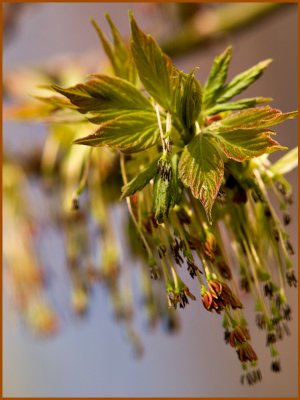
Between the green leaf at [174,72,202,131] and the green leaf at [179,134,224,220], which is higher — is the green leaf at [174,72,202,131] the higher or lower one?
the higher one

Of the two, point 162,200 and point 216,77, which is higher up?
point 216,77

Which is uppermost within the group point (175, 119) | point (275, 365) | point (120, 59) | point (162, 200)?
point (120, 59)

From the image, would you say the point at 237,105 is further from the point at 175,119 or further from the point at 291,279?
the point at 291,279

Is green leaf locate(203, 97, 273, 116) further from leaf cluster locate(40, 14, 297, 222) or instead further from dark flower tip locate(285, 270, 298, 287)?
dark flower tip locate(285, 270, 298, 287)

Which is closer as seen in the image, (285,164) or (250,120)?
(250,120)

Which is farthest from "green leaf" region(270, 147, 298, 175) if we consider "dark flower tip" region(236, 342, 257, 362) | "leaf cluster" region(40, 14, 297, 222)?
"dark flower tip" region(236, 342, 257, 362)

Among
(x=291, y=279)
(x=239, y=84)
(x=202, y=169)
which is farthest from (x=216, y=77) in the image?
(x=291, y=279)
